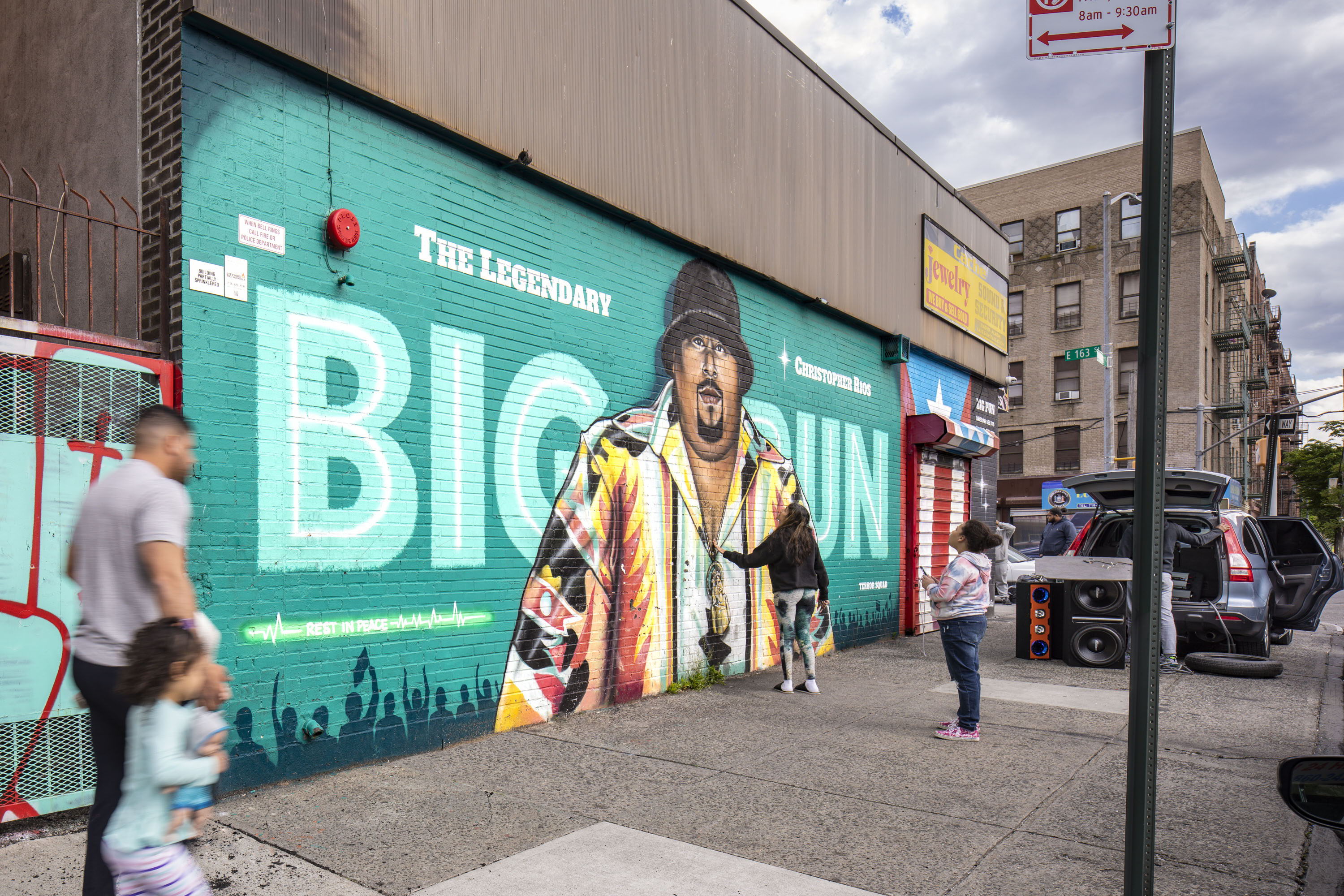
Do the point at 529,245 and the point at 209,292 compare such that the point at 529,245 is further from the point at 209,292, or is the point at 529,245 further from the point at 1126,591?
the point at 1126,591

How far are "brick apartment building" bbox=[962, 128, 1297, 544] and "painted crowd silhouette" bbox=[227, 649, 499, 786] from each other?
98.7 feet

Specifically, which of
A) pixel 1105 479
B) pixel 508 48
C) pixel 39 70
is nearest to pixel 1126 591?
pixel 1105 479

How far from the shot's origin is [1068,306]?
35688 mm

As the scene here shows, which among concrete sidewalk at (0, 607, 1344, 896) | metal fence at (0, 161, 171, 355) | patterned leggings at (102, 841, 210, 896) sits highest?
metal fence at (0, 161, 171, 355)

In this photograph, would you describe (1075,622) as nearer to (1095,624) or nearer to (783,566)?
(1095,624)

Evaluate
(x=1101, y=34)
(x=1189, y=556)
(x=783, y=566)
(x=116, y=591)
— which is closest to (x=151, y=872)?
(x=116, y=591)

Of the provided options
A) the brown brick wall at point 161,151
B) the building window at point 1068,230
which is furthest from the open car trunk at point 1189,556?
the building window at point 1068,230

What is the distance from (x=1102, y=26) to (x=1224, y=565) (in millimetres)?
8719

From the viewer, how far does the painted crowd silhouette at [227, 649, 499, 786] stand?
16.2 ft

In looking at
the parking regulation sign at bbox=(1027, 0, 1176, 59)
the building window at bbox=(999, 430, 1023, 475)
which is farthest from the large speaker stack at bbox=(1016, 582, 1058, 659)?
the building window at bbox=(999, 430, 1023, 475)

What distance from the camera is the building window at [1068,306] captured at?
3550 cm

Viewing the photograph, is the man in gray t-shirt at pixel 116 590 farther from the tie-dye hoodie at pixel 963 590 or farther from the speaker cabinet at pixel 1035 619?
the speaker cabinet at pixel 1035 619

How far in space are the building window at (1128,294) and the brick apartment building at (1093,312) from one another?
50 mm

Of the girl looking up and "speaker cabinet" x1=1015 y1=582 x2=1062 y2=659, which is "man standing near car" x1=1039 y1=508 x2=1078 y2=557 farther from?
the girl looking up
